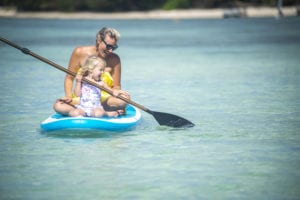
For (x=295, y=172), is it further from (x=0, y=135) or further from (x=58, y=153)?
(x=0, y=135)

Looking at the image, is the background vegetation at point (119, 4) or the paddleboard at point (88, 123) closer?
the paddleboard at point (88, 123)

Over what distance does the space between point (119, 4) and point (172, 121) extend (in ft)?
148

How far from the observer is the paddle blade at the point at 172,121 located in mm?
9430

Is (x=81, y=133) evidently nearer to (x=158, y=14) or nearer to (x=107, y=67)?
(x=107, y=67)

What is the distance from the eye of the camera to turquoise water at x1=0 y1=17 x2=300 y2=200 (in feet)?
21.7

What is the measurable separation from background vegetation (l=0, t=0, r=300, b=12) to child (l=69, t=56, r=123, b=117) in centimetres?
4252

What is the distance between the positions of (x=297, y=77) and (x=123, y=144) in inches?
282

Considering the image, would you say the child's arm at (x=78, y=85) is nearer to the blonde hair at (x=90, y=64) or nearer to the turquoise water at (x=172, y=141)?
the blonde hair at (x=90, y=64)

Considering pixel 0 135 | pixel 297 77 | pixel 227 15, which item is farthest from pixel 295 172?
pixel 227 15

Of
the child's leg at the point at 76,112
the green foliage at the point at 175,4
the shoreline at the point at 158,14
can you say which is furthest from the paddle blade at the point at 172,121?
the green foliage at the point at 175,4

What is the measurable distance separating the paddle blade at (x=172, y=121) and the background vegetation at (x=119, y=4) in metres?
41.9

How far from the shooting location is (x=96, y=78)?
880 centimetres

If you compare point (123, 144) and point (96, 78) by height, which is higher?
point (96, 78)

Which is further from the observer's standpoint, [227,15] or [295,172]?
[227,15]
